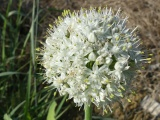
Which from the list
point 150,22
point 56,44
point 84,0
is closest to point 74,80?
point 56,44

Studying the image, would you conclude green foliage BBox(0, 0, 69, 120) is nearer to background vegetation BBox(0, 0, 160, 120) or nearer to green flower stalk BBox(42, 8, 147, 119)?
background vegetation BBox(0, 0, 160, 120)

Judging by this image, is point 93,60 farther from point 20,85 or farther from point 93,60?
point 20,85

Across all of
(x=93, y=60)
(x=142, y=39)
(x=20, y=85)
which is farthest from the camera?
(x=142, y=39)

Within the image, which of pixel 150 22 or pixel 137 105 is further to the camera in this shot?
pixel 150 22

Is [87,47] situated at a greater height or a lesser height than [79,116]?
greater

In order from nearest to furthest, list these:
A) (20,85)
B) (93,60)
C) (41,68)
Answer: (93,60)
(41,68)
(20,85)

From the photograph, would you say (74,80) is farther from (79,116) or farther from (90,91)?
(79,116)

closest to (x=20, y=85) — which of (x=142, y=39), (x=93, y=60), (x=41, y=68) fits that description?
(x=41, y=68)
